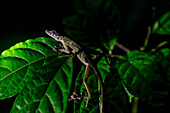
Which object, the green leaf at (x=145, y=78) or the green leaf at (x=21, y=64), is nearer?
the green leaf at (x=145, y=78)

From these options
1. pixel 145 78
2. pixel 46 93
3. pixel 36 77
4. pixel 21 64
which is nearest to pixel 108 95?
pixel 145 78

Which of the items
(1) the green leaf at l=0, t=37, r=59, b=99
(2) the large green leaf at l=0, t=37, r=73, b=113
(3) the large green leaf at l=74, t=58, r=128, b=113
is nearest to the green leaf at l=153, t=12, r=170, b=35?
(3) the large green leaf at l=74, t=58, r=128, b=113

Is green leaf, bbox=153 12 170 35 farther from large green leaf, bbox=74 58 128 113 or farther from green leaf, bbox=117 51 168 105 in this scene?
large green leaf, bbox=74 58 128 113

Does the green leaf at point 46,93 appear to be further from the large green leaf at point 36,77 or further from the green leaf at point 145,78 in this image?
the green leaf at point 145,78

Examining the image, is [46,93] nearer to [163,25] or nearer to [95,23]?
[95,23]

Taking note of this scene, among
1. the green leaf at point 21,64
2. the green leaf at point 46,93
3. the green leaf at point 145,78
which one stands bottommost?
the green leaf at point 145,78

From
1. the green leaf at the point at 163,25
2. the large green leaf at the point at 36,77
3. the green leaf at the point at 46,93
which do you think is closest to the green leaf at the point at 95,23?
the large green leaf at the point at 36,77

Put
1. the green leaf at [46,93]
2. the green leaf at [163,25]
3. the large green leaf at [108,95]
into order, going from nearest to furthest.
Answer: the green leaf at [46,93]
the large green leaf at [108,95]
the green leaf at [163,25]
